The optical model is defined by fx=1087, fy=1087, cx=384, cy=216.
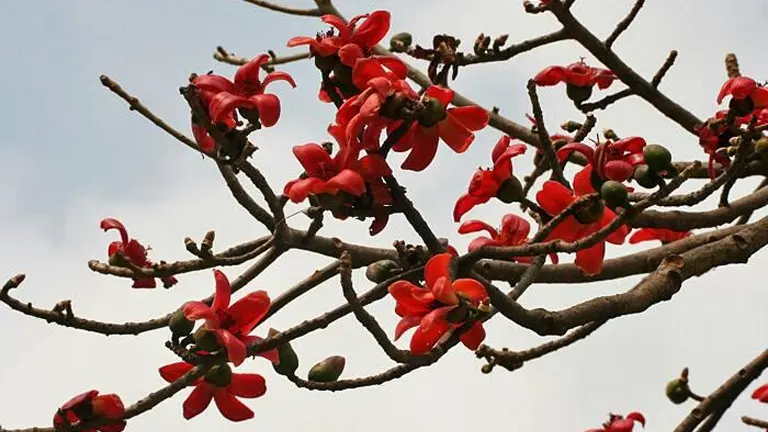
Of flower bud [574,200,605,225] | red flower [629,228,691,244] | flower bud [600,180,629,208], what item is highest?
red flower [629,228,691,244]

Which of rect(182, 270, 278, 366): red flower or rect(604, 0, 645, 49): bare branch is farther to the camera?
rect(604, 0, 645, 49): bare branch

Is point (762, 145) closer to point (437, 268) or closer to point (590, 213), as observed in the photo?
point (590, 213)

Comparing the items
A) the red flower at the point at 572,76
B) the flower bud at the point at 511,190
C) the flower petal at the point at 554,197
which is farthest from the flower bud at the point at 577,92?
the flower petal at the point at 554,197

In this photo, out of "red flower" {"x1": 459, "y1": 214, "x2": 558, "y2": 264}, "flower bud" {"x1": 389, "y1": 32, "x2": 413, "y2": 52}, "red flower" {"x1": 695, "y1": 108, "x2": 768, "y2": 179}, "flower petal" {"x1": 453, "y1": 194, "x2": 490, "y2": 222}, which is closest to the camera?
"flower petal" {"x1": 453, "y1": 194, "x2": 490, "y2": 222}

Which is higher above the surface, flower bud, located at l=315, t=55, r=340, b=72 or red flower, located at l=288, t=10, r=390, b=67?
red flower, located at l=288, t=10, r=390, b=67

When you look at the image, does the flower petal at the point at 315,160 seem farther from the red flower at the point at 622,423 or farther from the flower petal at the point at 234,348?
the red flower at the point at 622,423

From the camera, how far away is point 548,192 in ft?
8.09

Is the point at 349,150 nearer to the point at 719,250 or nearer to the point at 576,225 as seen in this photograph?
the point at 576,225

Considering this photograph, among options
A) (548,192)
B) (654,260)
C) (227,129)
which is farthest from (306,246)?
(654,260)

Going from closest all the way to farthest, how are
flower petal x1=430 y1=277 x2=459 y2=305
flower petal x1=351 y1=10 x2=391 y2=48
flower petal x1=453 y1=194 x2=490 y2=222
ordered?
flower petal x1=430 y1=277 x2=459 y2=305 → flower petal x1=351 y1=10 x2=391 y2=48 → flower petal x1=453 y1=194 x2=490 y2=222

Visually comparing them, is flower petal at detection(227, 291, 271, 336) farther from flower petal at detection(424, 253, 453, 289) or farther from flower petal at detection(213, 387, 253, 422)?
flower petal at detection(424, 253, 453, 289)

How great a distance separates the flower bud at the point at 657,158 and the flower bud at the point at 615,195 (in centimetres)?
18

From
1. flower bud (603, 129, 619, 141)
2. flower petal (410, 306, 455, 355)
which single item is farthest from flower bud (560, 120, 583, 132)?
flower petal (410, 306, 455, 355)

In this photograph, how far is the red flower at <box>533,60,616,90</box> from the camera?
11.5ft
